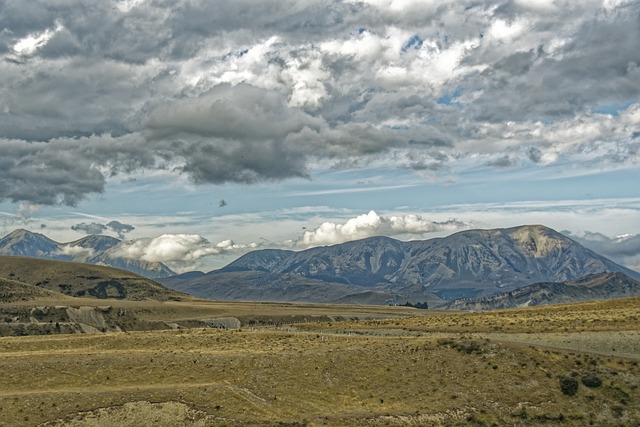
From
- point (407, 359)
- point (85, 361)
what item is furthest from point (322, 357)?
point (85, 361)

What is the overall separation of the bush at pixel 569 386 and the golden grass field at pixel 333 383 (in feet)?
0.67

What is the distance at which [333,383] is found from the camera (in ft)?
192

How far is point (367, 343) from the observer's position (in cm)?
7294

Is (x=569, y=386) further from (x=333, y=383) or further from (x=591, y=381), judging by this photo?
(x=333, y=383)

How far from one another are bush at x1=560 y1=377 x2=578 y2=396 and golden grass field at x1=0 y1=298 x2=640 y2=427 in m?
0.20

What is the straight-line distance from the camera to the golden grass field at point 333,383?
49969 mm

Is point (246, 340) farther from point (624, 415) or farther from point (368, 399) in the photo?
point (624, 415)

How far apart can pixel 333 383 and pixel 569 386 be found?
2143 cm

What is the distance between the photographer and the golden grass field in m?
50.0

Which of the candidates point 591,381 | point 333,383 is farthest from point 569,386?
point 333,383

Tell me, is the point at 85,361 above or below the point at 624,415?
above

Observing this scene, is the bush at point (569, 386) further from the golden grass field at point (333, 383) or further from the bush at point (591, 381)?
the bush at point (591, 381)

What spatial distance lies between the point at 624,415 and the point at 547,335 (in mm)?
27219

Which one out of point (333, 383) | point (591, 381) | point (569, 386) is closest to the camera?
point (569, 386)
